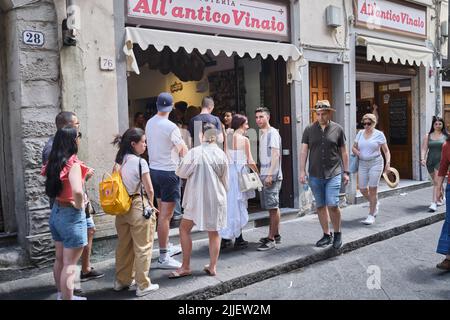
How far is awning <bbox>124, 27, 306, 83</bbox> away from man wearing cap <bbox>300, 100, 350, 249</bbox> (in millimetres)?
→ 1668

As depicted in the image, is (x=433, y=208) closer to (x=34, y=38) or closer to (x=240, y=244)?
(x=240, y=244)

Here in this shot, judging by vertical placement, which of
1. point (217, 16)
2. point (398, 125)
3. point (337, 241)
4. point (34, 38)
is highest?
point (217, 16)

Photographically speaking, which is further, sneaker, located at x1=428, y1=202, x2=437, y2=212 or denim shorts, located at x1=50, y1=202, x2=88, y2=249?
sneaker, located at x1=428, y1=202, x2=437, y2=212

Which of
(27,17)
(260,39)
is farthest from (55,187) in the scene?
(260,39)

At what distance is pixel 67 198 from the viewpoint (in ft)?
12.9

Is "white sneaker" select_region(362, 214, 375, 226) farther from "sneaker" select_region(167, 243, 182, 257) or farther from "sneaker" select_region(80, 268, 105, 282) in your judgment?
"sneaker" select_region(80, 268, 105, 282)

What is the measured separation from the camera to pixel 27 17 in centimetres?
517

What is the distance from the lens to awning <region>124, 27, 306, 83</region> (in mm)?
5914

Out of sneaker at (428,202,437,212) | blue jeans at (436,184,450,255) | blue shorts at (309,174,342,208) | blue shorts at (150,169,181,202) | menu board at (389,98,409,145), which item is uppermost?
menu board at (389,98,409,145)

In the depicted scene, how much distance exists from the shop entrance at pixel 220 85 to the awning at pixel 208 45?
0.38 m

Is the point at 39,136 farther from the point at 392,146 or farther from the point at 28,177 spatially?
the point at 392,146

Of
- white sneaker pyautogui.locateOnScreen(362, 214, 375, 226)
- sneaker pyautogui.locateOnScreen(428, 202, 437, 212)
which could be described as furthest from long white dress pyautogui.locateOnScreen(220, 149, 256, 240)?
→ sneaker pyautogui.locateOnScreen(428, 202, 437, 212)

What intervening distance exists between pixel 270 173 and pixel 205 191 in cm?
143

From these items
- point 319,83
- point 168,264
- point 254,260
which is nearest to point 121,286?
point 168,264
